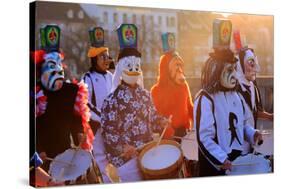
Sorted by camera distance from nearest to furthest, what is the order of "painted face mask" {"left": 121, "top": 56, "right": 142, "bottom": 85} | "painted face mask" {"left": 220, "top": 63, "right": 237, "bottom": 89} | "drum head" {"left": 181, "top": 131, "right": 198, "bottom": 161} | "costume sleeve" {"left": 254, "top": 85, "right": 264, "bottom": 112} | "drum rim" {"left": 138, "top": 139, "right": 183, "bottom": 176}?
1. "painted face mask" {"left": 121, "top": 56, "right": 142, "bottom": 85}
2. "drum rim" {"left": 138, "top": 139, "right": 183, "bottom": 176}
3. "drum head" {"left": 181, "top": 131, "right": 198, "bottom": 161}
4. "painted face mask" {"left": 220, "top": 63, "right": 237, "bottom": 89}
5. "costume sleeve" {"left": 254, "top": 85, "right": 264, "bottom": 112}

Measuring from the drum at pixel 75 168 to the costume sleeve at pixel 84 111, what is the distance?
0.37ft

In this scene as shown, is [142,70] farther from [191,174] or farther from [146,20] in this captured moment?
[191,174]

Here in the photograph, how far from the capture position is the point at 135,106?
7711 mm

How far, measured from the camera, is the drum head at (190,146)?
8.00 meters

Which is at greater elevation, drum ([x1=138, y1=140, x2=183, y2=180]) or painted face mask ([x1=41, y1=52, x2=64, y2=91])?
painted face mask ([x1=41, y1=52, x2=64, y2=91])

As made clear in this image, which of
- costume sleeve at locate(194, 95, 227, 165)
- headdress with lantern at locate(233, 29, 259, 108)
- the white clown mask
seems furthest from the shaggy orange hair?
headdress with lantern at locate(233, 29, 259, 108)

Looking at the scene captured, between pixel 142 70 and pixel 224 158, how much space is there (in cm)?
140

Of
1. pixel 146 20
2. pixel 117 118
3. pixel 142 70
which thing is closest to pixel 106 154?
pixel 117 118

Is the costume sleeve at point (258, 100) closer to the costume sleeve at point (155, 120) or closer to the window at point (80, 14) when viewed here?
the costume sleeve at point (155, 120)

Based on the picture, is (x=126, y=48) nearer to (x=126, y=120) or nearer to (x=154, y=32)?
(x=154, y=32)

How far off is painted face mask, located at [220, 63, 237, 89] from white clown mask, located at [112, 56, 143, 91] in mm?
1026

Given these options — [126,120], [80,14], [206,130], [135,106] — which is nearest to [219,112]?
[206,130]

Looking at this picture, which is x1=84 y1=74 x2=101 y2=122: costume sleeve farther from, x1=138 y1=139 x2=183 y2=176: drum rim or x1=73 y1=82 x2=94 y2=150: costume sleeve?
x1=138 y1=139 x2=183 y2=176: drum rim

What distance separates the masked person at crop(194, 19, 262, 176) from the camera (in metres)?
8.12
